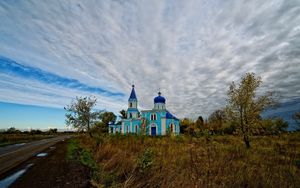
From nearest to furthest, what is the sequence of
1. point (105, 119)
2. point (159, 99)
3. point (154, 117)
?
point (154, 117), point (159, 99), point (105, 119)

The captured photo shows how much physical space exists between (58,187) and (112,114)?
9910cm

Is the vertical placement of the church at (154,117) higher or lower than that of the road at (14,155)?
higher

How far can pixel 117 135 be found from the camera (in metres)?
13.3

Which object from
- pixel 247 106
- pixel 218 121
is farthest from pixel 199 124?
pixel 218 121

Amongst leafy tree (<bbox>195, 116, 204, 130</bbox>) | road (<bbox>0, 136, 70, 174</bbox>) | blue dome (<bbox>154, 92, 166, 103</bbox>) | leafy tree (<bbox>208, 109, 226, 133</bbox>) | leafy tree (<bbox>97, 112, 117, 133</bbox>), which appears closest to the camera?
road (<bbox>0, 136, 70, 174</bbox>)

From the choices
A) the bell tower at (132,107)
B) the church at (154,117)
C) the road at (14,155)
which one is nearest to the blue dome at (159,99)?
the church at (154,117)

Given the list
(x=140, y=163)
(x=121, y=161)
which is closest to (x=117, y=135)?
(x=121, y=161)

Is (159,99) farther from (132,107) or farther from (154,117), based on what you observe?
(132,107)

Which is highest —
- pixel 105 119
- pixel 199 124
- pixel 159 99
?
pixel 159 99

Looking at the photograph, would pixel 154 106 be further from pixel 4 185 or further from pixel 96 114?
pixel 4 185

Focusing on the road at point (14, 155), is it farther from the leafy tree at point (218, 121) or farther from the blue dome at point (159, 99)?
the blue dome at point (159, 99)

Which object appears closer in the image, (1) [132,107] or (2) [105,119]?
(1) [132,107]

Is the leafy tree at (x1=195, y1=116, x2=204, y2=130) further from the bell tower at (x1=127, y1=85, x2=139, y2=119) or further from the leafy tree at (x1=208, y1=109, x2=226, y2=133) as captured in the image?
the bell tower at (x1=127, y1=85, x2=139, y2=119)

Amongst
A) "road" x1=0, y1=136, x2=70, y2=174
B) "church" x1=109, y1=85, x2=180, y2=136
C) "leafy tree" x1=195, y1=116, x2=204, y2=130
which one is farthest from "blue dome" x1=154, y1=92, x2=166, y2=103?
"road" x1=0, y1=136, x2=70, y2=174
